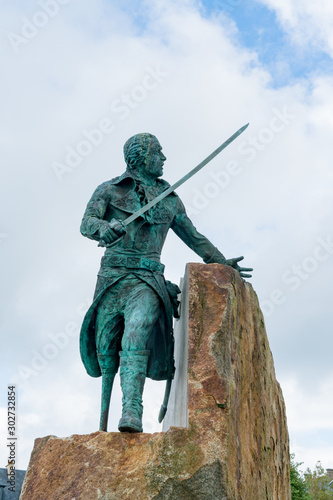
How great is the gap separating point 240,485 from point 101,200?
8.14 feet

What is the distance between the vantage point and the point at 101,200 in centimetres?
579

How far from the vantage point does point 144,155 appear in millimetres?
5910

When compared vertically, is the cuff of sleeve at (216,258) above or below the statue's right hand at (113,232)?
above

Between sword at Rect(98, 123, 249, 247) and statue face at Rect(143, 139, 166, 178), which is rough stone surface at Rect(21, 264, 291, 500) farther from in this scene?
statue face at Rect(143, 139, 166, 178)

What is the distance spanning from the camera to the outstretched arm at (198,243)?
6.25 metres

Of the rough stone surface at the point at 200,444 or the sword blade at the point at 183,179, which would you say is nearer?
the rough stone surface at the point at 200,444

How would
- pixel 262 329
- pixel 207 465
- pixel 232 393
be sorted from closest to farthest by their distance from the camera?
1. pixel 207 465
2. pixel 232 393
3. pixel 262 329

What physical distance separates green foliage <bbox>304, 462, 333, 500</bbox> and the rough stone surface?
44.3 ft

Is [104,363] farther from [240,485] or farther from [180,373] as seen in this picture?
[240,485]

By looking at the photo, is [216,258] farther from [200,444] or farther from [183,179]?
[200,444]

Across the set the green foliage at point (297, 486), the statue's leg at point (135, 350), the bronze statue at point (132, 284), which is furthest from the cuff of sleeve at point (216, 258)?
the green foliage at point (297, 486)

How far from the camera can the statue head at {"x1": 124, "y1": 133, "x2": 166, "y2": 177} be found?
5.92m

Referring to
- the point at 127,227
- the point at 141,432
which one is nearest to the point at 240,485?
the point at 141,432

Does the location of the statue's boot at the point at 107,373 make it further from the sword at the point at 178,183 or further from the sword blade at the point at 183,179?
the sword blade at the point at 183,179
